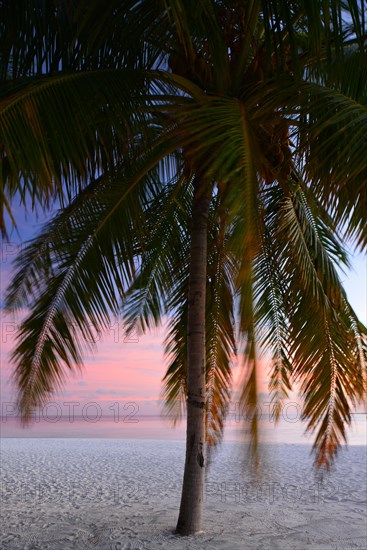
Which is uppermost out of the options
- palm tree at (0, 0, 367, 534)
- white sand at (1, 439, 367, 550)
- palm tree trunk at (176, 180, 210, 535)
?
palm tree at (0, 0, 367, 534)

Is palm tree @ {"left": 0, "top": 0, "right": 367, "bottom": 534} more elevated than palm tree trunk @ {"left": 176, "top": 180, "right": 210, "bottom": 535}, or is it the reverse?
palm tree @ {"left": 0, "top": 0, "right": 367, "bottom": 534}

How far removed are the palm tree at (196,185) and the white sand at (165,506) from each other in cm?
74

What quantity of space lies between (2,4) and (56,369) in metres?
3.85

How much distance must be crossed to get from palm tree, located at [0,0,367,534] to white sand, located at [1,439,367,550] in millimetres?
737

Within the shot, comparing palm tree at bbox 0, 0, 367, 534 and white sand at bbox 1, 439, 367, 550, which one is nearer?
palm tree at bbox 0, 0, 367, 534

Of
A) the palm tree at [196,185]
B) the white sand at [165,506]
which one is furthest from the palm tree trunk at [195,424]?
the white sand at [165,506]

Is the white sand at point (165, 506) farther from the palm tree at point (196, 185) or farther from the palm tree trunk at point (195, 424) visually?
the palm tree at point (196, 185)

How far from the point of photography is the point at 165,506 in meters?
9.01

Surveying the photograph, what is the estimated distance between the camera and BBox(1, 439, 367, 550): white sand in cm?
676

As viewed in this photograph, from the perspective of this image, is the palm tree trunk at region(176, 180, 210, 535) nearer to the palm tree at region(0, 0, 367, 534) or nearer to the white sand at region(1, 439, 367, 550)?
the palm tree at region(0, 0, 367, 534)

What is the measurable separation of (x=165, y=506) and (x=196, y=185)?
488 centimetres

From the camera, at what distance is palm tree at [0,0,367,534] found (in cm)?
468

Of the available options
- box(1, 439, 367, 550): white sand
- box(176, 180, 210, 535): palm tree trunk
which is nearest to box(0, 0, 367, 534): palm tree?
box(176, 180, 210, 535): palm tree trunk

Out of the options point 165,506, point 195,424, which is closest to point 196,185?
point 195,424
